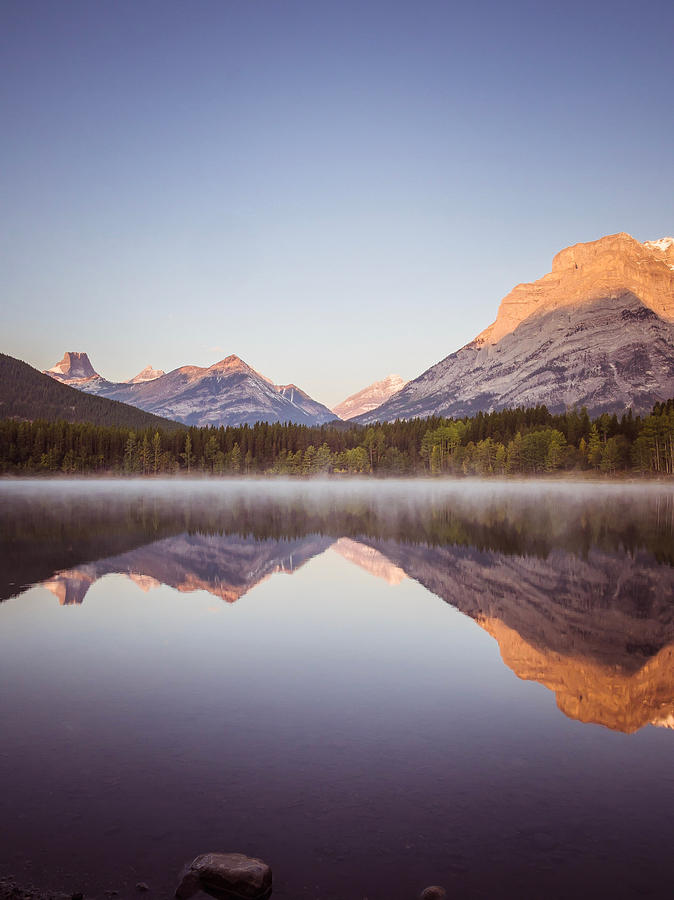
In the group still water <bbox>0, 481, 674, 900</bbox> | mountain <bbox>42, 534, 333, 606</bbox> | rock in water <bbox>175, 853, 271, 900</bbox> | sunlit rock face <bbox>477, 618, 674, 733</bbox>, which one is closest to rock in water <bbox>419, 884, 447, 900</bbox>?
still water <bbox>0, 481, 674, 900</bbox>

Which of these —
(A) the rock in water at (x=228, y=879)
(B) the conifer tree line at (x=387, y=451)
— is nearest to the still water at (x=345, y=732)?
(A) the rock in water at (x=228, y=879)

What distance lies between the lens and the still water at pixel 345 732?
7.86 meters

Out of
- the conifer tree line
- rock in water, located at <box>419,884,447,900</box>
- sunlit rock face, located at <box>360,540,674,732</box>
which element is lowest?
sunlit rock face, located at <box>360,540,674,732</box>

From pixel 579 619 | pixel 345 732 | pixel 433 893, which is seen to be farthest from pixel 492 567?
pixel 433 893

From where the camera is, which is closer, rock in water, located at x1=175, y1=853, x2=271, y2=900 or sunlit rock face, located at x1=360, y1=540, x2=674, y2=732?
rock in water, located at x1=175, y1=853, x2=271, y2=900

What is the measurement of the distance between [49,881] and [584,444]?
170 meters

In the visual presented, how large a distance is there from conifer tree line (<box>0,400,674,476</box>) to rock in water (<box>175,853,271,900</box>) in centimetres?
15138

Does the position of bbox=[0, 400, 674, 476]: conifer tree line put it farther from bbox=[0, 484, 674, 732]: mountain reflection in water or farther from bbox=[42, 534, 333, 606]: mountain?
bbox=[42, 534, 333, 606]: mountain

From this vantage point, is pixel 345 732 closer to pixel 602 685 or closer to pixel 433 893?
pixel 433 893

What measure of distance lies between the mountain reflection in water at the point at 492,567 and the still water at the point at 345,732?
0.53ft

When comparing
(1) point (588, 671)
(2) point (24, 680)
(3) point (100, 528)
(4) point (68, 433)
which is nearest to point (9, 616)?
(2) point (24, 680)

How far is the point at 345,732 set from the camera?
11.7 meters

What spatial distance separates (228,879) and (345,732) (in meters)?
4.71

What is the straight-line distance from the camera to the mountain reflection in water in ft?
51.1
